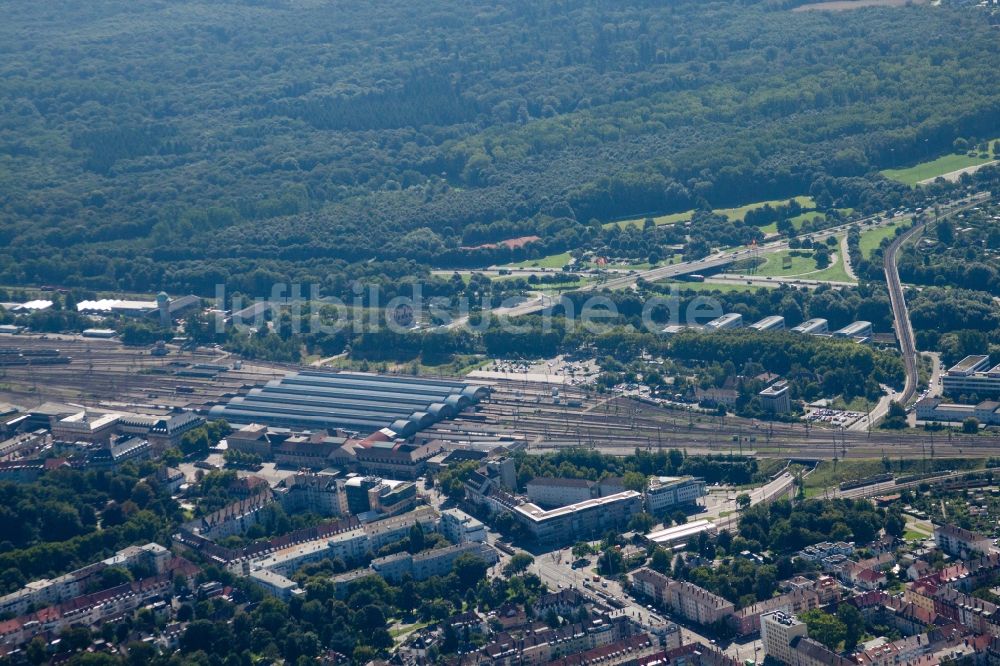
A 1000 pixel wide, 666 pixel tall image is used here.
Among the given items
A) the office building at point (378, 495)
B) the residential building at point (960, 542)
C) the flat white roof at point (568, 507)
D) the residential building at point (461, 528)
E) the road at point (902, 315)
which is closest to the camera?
the residential building at point (960, 542)

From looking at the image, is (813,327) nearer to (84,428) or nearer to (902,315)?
(902,315)

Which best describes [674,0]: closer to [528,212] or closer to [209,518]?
[528,212]

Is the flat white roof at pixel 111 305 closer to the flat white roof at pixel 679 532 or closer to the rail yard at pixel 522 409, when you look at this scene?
the rail yard at pixel 522 409

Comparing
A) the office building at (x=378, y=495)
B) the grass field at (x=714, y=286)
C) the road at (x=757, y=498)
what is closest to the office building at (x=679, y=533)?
the road at (x=757, y=498)

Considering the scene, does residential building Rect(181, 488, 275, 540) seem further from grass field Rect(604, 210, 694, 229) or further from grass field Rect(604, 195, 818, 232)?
grass field Rect(604, 195, 818, 232)

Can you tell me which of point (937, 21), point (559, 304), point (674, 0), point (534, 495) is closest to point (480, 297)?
point (559, 304)

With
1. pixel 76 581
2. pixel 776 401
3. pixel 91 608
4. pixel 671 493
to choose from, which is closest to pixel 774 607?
pixel 671 493
